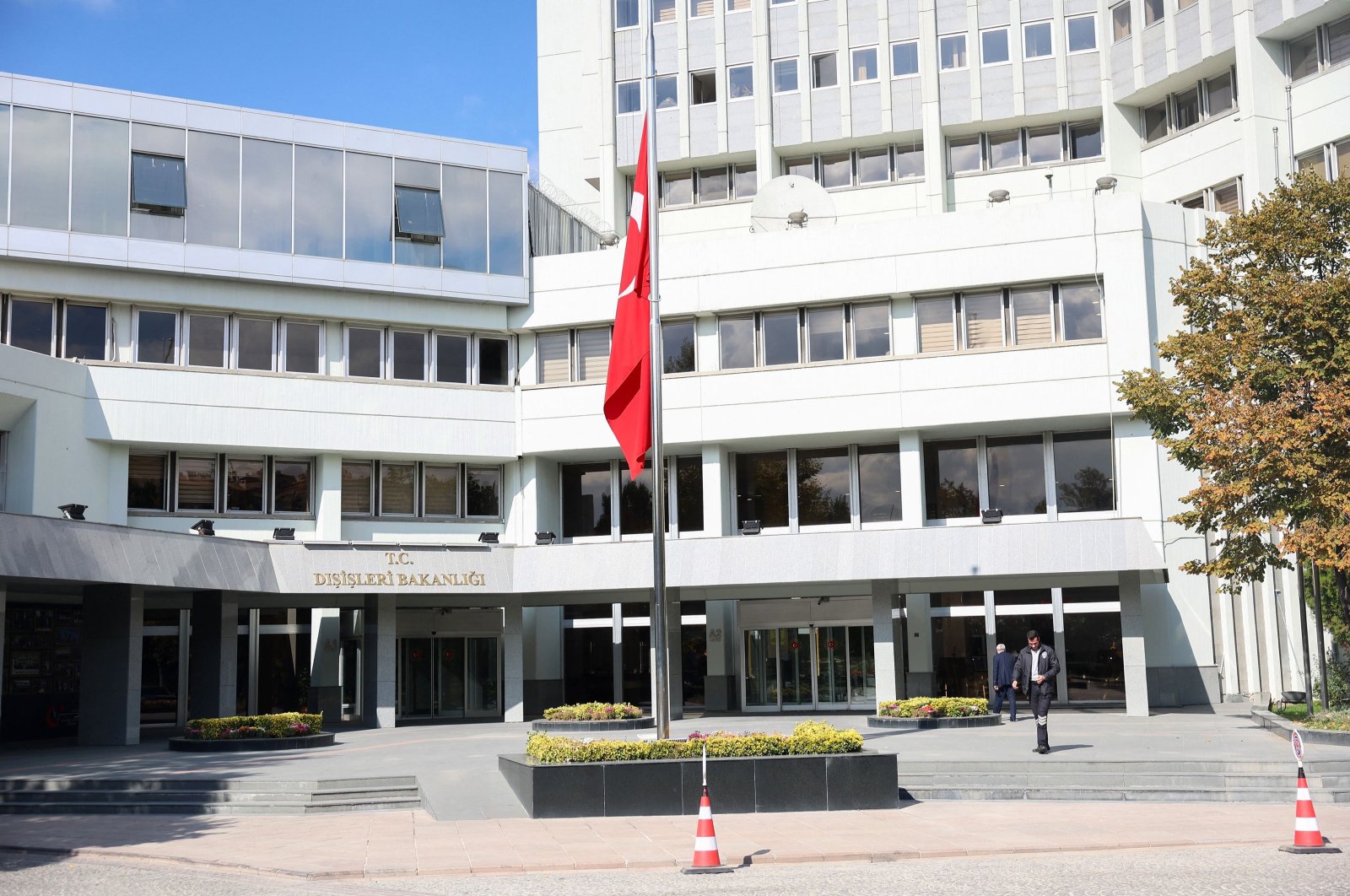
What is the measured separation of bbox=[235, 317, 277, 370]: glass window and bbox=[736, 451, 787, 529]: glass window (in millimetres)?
13136

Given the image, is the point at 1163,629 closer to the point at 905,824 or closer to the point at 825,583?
the point at 825,583

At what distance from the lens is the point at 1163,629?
35.2 meters

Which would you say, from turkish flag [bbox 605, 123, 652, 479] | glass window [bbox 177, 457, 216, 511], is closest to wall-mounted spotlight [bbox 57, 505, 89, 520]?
glass window [bbox 177, 457, 216, 511]

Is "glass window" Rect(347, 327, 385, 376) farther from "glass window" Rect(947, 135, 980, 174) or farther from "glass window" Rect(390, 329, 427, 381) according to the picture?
"glass window" Rect(947, 135, 980, 174)

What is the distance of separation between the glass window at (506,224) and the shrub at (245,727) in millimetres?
14878

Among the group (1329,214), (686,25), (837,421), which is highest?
(686,25)

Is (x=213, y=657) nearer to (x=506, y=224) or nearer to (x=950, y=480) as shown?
(x=506, y=224)

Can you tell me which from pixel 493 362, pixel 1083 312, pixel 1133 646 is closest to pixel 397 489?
pixel 493 362

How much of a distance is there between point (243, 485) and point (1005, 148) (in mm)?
26165

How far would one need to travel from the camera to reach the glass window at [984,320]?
116 feet

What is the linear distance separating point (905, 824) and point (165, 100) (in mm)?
27318

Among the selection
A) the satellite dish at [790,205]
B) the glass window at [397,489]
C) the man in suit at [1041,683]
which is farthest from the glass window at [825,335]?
the man in suit at [1041,683]

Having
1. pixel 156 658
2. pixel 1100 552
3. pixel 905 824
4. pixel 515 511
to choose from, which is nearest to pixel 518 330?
pixel 515 511

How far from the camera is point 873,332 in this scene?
36.3 metres
